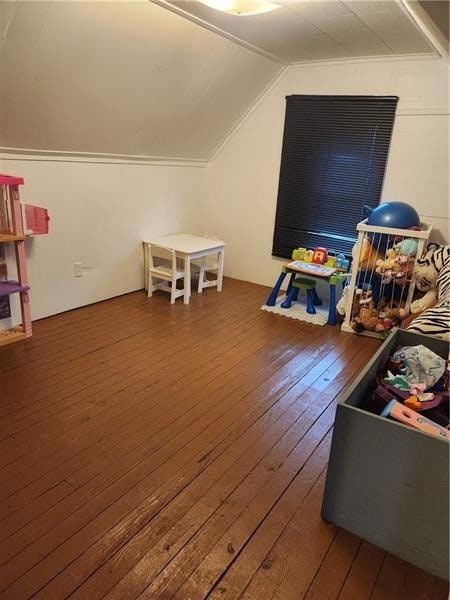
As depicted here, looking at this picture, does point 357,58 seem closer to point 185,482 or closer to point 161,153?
point 161,153

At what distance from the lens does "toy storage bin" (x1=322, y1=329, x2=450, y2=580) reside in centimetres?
136

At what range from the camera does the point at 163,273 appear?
379 cm

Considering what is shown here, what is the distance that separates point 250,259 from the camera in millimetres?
4555

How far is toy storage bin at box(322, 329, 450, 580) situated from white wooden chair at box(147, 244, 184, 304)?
240 centimetres

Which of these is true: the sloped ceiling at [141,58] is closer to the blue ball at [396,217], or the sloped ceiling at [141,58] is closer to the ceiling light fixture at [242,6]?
the ceiling light fixture at [242,6]

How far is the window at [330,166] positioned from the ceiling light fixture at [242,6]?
1464 mm

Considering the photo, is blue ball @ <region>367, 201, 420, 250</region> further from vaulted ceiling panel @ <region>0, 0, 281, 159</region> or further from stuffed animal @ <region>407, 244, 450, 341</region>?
vaulted ceiling panel @ <region>0, 0, 281, 159</region>

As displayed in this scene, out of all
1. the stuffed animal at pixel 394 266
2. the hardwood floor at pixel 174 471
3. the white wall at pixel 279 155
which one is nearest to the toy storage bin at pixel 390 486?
the hardwood floor at pixel 174 471

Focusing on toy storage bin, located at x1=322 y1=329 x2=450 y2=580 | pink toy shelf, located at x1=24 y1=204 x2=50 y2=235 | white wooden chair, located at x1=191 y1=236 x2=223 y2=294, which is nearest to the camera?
toy storage bin, located at x1=322 y1=329 x2=450 y2=580

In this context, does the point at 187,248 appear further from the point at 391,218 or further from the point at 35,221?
the point at 391,218

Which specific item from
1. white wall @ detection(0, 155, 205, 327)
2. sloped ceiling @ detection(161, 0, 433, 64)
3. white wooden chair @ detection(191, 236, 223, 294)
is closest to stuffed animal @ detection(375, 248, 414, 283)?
sloped ceiling @ detection(161, 0, 433, 64)

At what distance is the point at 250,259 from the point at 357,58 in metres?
2.08

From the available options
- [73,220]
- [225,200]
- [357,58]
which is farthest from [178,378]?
[357,58]

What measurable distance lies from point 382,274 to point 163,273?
1.87m
